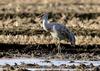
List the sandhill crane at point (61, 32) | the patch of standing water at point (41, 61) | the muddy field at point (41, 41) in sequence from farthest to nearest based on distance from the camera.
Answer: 1. the sandhill crane at point (61, 32)
2. the muddy field at point (41, 41)
3. the patch of standing water at point (41, 61)

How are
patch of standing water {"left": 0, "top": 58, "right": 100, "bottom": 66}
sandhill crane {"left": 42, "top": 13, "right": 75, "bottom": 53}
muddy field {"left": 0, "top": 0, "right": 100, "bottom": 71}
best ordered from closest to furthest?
patch of standing water {"left": 0, "top": 58, "right": 100, "bottom": 66}, muddy field {"left": 0, "top": 0, "right": 100, "bottom": 71}, sandhill crane {"left": 42, "top": 13, "right": 75, "bottom": 53}

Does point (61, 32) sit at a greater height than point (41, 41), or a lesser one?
greater

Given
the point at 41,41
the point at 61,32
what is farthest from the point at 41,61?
the point at 41,41

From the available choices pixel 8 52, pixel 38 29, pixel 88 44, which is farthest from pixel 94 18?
pixel 8 52

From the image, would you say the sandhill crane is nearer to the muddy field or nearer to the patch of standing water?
the muddy field

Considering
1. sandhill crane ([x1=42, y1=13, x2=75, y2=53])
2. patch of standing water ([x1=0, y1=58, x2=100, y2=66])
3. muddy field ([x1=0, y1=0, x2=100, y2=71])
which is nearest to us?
patch of standing water ([x1=0, y1=58, x2=100, y2=66])

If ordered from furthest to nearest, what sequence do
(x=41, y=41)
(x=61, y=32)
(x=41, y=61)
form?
(x=41, y=41) → (x=61, y=32) → (x=41, y=61)

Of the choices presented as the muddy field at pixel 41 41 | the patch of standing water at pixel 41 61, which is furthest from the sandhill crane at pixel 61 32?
the patch of standing water at pixel 41 61

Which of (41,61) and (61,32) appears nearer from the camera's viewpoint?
(41,61)

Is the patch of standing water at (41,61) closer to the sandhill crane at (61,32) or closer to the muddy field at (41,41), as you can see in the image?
the muddy field at (41,41)

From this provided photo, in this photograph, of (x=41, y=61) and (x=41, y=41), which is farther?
(x=41, y=41)

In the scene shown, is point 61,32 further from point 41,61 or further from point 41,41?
point 41,61

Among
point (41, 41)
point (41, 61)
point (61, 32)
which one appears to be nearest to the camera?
point (41, 61)

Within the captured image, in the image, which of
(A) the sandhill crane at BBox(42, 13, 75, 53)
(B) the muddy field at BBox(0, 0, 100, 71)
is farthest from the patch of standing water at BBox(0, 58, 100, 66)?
(A) the sandhill crane at BBox(42, 13, 75, 53)
